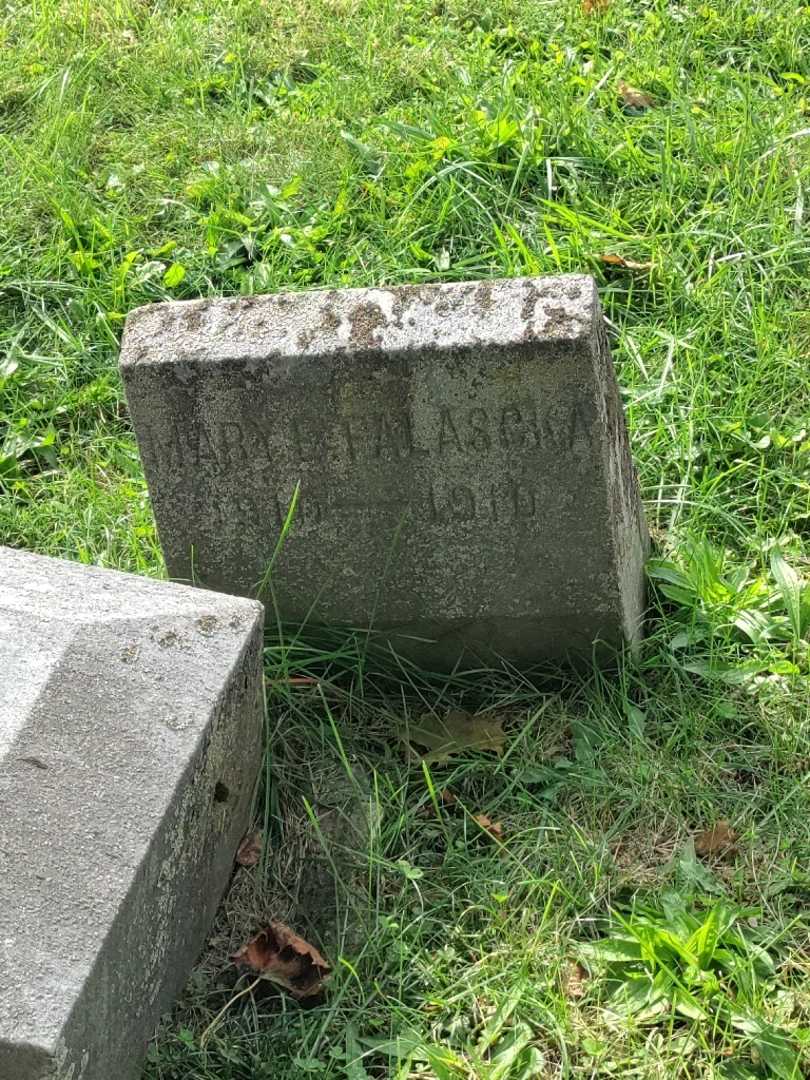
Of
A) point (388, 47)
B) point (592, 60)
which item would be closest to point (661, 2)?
point (592, 60)

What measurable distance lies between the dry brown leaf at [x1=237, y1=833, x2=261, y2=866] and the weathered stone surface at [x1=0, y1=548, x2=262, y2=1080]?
6cm

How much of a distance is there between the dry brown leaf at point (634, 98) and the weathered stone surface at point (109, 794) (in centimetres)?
243

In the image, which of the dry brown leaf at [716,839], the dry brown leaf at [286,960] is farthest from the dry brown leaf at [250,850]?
the dry brown leaf at [716,839]

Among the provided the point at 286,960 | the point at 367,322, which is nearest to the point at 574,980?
the point at 286,960

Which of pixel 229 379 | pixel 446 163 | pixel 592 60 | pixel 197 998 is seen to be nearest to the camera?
pixel 197 998

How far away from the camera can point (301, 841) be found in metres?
2.72

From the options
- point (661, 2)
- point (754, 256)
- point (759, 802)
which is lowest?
point (759, 802)

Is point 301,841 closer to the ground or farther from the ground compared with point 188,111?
closer to the ground

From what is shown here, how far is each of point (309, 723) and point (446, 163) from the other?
1885 mm

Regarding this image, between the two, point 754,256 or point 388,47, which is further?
point 388,47

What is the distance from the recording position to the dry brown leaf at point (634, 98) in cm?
429

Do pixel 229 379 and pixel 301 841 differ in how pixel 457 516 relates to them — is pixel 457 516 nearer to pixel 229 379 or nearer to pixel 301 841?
pixel 229 379

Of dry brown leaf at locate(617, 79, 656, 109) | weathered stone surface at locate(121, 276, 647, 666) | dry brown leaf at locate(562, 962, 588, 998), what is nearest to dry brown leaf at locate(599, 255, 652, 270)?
dry brown leaf at locate(617, 79, 656, 109)

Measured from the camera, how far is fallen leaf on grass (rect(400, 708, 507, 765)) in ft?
9.36
